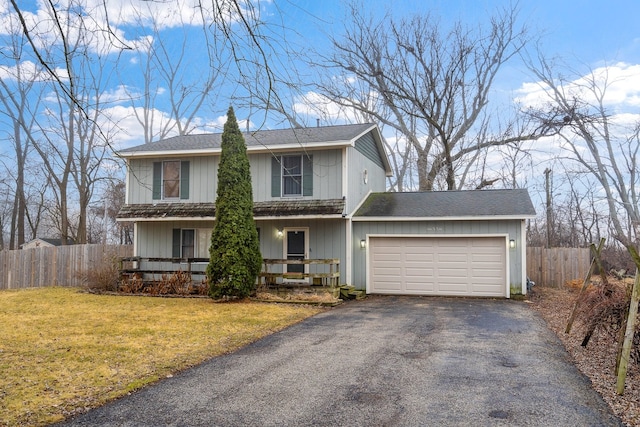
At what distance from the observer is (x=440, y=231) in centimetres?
1446

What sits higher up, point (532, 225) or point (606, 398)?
point (532, 225)

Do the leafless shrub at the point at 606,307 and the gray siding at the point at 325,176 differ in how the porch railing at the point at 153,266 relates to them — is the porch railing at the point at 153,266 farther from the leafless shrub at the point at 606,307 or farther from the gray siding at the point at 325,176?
the leafless shrub at the point at 606,307

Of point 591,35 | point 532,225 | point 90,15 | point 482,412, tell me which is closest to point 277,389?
point 482,412

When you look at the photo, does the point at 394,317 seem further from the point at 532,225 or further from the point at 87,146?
the point at 532,225

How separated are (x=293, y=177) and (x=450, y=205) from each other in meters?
5.09

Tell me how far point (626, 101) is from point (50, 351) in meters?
21.8

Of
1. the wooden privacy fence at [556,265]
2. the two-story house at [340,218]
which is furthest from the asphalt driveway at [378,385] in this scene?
the wooden privacy fence at [556,265]

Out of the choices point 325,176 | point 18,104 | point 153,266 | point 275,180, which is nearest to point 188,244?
point 153,266

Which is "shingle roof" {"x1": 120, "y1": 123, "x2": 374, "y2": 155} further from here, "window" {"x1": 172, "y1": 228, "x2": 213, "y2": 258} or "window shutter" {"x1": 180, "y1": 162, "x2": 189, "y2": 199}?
"window" {"x1": 172, "y1": 228, "x2": 213, "y2": 258}

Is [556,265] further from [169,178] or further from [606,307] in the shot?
[169,178]

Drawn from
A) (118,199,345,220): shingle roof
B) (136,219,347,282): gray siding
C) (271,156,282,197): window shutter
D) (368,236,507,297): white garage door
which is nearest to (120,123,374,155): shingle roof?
(271,156,282,197): window shutter

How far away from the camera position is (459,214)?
14312 mm

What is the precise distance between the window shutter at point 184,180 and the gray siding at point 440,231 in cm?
575

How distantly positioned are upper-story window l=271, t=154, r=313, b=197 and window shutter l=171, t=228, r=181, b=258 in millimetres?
3648
